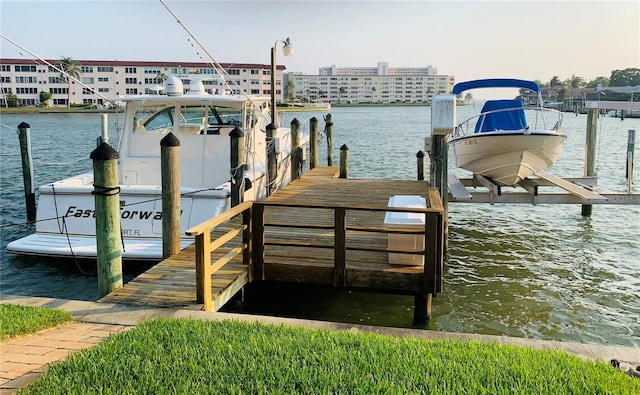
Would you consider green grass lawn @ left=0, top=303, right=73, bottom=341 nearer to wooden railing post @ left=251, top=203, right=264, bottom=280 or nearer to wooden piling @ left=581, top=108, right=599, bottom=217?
wooden railing post @ left=251, top=203, right=264, bottom=280

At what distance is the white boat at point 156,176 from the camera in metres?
9.53

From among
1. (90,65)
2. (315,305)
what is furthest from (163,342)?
(90,65)

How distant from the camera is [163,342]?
4.39 meters

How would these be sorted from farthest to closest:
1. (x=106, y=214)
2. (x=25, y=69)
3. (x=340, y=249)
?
(x=25, y=69) < (x=340, y=249) < (x=106, y=214)

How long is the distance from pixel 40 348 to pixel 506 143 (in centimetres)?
961

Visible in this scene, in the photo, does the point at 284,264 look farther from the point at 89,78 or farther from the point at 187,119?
the point at 89,78

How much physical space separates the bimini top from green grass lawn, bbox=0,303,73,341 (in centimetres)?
1056

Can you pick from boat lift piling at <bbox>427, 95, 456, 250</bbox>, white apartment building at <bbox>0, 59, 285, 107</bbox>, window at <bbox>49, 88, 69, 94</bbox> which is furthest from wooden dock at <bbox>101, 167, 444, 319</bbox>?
window at <bbox>49, 88, 69, 94</bbox>

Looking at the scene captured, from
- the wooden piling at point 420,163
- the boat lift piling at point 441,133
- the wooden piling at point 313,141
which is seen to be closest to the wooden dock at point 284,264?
the boat lift piling at point 441,133

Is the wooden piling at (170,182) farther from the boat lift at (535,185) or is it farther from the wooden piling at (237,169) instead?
the boat lift at (535,185)

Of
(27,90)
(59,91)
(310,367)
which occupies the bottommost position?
(310,367)

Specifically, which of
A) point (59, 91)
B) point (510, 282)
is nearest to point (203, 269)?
point (510, 282)

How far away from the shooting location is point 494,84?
13539 millimetres

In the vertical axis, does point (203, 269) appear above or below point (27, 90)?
below
